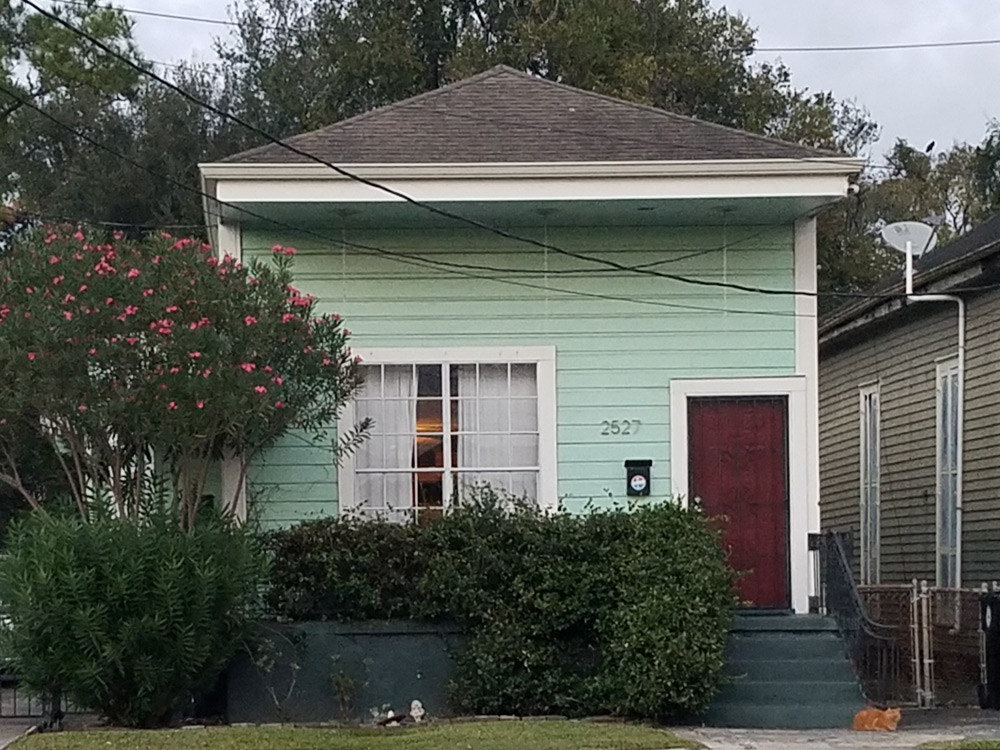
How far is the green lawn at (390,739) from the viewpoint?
10.1 metres

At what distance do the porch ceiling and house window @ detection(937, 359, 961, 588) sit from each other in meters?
4.82

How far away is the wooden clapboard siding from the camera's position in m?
16.7

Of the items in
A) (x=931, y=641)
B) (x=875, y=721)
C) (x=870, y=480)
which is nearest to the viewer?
(x=875, y=721)

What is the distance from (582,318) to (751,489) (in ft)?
7.21

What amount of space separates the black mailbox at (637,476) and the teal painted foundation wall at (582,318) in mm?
62

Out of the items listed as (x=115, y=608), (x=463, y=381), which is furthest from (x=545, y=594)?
(x=115, y=608)

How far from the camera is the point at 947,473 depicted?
18031mm

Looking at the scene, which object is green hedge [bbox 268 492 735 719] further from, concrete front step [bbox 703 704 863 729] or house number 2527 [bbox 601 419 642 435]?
house number 2527 [bbox 601 419 642 435]

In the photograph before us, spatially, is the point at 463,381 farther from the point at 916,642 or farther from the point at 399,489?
the point at 916,642

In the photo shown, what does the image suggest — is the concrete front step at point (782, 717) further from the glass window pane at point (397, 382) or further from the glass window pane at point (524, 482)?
the glass window pane at point (397, 382)

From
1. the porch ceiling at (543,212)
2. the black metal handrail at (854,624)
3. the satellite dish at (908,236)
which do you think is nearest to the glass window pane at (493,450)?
the porch ceiling at (543,212)

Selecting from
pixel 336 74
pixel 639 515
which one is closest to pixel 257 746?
pixel 639 515

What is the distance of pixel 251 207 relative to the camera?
1345 cm

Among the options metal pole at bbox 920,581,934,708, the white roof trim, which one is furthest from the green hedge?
metal pole at bbox 920,581,934,708
